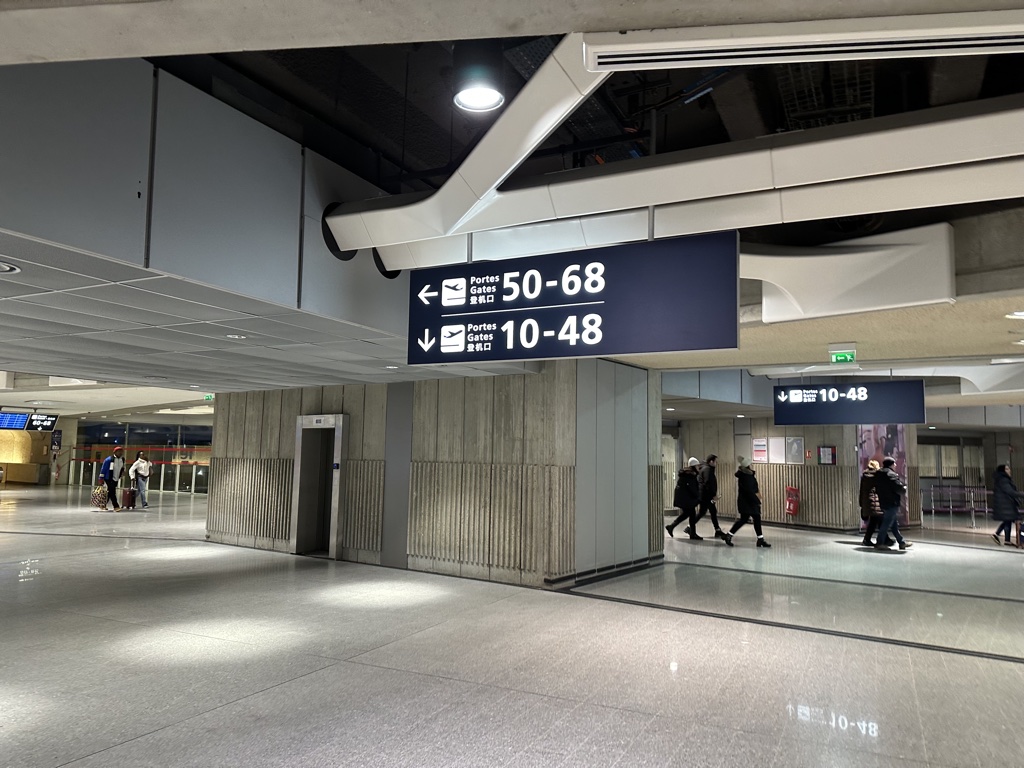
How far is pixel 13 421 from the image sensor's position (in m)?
23.6

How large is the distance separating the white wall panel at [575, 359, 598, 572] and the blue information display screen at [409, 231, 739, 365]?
3760mm

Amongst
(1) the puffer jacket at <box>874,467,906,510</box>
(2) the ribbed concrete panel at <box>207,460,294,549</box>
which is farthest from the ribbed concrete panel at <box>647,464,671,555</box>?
(2) the ribbed concrete panel at <box>207,460,294,549</box>

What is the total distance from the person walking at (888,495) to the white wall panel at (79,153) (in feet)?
38.5

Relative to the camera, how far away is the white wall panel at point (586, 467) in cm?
824

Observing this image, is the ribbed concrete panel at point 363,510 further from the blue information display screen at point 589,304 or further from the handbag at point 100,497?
the handbag at point 100,497

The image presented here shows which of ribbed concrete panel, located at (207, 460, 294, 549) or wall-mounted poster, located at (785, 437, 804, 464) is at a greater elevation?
wall-mounted poster, located at (785, 437, 804, 464)

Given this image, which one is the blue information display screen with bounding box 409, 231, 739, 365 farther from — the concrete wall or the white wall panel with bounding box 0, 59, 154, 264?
the concrete wall

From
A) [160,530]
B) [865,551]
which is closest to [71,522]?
[160,530]

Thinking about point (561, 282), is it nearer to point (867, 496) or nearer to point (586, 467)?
point (586, 467)

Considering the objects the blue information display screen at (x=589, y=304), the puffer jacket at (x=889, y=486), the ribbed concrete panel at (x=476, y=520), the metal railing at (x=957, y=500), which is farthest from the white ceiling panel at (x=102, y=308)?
the metal railing at (x=957, y=500)

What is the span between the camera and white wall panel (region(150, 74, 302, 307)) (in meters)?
3.78

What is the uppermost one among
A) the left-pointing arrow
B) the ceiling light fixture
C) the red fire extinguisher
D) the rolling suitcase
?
the ceiling light fixture

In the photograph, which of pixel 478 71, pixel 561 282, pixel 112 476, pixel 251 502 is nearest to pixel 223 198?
pixel 478 71

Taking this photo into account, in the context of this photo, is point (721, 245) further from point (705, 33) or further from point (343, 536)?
point (343, 536)
